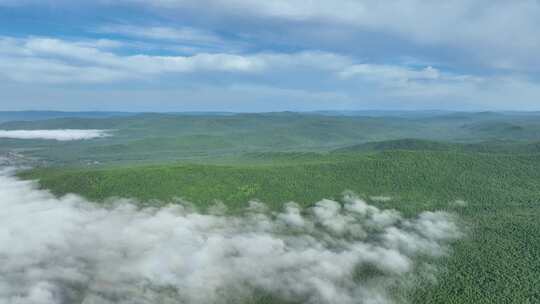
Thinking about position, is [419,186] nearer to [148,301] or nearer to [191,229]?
[191,229]

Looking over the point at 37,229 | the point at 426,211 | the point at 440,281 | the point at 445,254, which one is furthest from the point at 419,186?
the point at 37,229

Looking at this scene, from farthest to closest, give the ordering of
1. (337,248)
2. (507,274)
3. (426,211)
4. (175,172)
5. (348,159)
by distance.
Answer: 1. (348,159)
2. (175,172)
3. (426,211)
4. (337,248)
5. (507,274)

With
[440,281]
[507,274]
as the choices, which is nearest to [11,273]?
[440,281]

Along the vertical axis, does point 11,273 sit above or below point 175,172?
below

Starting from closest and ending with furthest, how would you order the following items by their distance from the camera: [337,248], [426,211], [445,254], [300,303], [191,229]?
[300,303], [445,254], [337,248], [191,229], [426,211]

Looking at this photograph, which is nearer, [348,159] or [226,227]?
[226,227]

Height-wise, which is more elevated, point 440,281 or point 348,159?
point 348,159

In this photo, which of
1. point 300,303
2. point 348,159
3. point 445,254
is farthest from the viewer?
point 348,159

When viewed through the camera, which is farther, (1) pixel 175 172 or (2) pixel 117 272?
(1) pixel 175 172

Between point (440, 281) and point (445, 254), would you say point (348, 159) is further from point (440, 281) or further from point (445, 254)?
point (440, 281)
